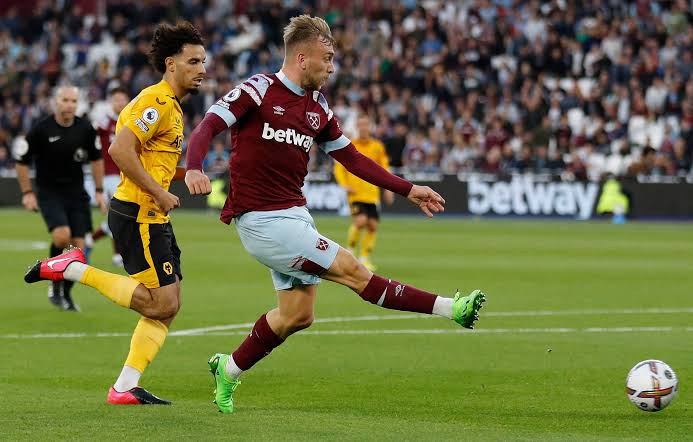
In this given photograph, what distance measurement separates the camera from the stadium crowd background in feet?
109

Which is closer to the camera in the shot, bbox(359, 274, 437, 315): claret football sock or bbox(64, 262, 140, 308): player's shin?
bbox(359, 274, 437, 315): claret football sock

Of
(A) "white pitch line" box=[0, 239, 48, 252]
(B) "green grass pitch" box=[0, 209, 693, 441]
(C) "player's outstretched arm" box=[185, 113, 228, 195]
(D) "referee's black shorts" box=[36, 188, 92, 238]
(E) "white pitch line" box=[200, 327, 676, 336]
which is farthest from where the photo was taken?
(A) "white pitch line" box=[0, 239, 48, 252]

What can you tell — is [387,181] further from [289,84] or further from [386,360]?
[386,360]

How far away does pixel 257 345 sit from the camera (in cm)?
803

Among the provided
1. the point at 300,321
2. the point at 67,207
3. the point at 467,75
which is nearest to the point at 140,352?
the point at 300,321

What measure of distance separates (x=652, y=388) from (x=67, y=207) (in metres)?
8.05

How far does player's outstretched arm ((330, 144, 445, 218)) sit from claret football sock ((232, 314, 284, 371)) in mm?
1104

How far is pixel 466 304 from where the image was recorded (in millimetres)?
7648

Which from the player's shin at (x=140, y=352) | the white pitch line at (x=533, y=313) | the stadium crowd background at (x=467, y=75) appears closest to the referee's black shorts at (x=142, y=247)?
the player's shin at (x=140, y=352)

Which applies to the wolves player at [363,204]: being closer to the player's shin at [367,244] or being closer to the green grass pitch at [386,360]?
the player's shin at [367,244]

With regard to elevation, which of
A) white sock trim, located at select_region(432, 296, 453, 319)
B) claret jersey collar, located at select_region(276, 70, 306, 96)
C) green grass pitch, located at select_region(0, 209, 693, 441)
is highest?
claret jersey collar, located at select_region(276, 70, 306, 96)

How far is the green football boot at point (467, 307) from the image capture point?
301 inches

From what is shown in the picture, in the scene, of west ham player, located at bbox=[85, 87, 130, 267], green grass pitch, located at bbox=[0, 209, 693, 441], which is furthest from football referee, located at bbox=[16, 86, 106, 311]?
west ham player, located at bbox=[85, 87, 130, 267]

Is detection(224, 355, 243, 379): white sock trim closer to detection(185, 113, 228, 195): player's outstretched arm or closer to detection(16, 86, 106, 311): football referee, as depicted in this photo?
detection(185, 113, 228, 195): player's outstretched arm
